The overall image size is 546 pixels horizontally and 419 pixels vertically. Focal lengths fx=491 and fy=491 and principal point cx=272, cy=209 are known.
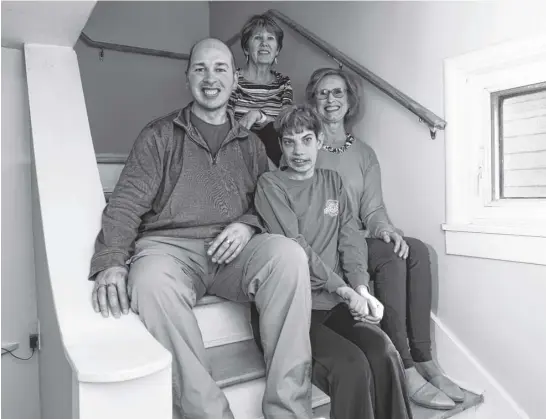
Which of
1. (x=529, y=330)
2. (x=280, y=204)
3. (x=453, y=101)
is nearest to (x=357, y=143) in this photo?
(x=453, y=101)

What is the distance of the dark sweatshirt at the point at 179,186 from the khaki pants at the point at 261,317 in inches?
4.3

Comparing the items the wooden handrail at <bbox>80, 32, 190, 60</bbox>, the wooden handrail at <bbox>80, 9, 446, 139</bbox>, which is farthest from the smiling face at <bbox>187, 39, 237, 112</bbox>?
the wooden handrail at <bbox>80, 32, 190, 60</bbox>

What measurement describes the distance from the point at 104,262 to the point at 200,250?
1.00 feet

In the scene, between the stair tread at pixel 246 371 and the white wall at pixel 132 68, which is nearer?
the stair tread at pixel 246 371

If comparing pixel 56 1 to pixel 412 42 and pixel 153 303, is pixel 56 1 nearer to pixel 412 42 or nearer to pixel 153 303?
pixel 153 303

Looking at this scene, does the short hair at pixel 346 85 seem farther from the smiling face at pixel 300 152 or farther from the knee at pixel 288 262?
the knee at pixel 288 262

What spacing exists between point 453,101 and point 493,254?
1.92 ft

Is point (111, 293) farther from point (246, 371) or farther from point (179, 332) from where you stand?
point (246, 371)

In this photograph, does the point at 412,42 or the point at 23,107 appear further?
the point at 412,42

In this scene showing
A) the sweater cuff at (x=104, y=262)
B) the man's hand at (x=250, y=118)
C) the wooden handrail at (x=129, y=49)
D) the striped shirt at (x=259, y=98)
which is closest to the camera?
the sweater cuff at (x=104, y=262)

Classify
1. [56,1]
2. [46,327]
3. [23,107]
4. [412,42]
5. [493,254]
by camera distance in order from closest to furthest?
[56,1] < [46,327] < [23,107] < [493,254] < [412,42]

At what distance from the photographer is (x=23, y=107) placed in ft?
5.25

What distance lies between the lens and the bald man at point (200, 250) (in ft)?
4.03

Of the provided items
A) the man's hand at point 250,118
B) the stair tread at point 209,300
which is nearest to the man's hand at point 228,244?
the stair tread at point 209,300
